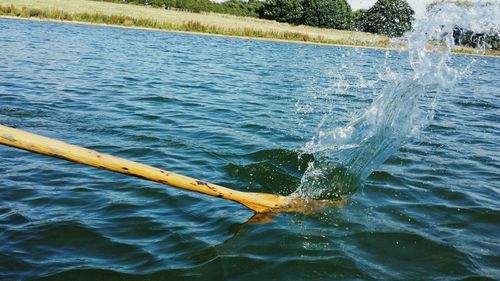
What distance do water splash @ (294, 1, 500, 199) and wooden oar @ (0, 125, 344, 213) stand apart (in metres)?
0.88

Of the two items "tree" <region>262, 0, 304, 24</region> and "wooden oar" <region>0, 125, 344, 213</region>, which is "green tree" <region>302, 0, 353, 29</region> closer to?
"tree" <region>262, 0, 304, 24</region>

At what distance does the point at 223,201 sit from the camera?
16.9 ft

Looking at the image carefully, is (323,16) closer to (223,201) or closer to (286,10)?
(286,10)

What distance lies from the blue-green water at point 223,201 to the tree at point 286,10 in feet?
201

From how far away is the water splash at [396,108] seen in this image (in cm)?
551

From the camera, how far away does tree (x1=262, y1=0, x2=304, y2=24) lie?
229 ft

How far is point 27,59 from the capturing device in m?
14.9

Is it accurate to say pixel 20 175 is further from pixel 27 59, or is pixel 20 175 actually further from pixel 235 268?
pixel 27 59

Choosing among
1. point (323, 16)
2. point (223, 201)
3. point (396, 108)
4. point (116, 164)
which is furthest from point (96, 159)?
point (323, 16)

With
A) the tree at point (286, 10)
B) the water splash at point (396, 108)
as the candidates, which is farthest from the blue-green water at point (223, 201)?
the tree at point (286, 10)

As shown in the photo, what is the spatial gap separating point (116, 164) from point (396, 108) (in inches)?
164

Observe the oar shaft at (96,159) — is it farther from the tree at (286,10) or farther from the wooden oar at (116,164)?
the tree at (286,10)

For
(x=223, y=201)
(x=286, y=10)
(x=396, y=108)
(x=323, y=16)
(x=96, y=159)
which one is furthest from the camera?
(x=286, y=10)

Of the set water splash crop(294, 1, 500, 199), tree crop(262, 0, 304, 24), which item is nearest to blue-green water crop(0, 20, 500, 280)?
water splash crop(294, 1, 500, 199)
